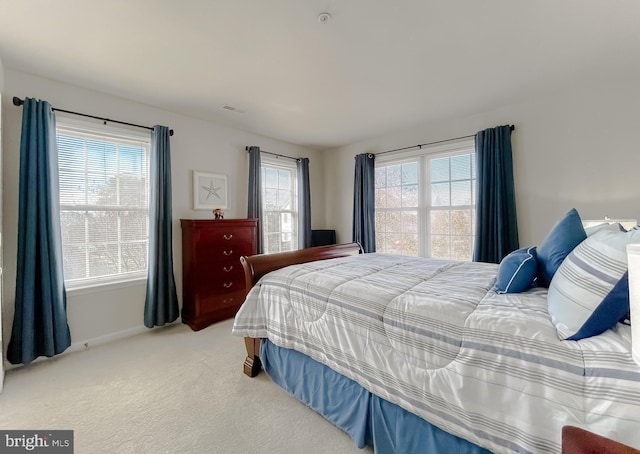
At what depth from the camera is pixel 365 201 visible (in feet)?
13.9

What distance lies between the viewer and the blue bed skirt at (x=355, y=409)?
45.5 inches

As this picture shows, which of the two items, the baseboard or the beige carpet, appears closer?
the beige carpet

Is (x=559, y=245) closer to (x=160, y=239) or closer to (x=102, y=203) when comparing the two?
(x=160, y=239)

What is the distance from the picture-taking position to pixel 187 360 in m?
2.31

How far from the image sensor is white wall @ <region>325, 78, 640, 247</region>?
2.49 m

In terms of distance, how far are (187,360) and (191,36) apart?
8.30 feet

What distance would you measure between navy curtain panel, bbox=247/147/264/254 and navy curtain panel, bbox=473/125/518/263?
9.27ft

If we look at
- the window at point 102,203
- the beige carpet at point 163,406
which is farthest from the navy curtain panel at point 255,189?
the beige carpet at point 163,406

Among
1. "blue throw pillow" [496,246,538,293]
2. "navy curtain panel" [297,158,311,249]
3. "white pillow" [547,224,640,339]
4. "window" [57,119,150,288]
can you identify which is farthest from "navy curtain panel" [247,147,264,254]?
"white pillow" [547,224,640,339]

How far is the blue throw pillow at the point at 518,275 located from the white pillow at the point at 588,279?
0.96 feet

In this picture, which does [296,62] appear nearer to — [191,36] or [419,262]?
[191,36]

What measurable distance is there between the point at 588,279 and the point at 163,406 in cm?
232

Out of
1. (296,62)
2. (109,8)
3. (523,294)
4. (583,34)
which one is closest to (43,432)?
(109,8)

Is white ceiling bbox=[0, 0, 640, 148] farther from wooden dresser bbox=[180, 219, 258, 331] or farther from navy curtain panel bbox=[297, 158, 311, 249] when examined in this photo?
navy curtain panel bbox=[297, 158, 311, 249]
